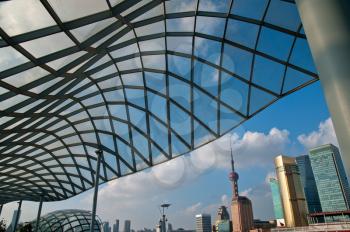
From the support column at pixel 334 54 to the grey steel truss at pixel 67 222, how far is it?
252ft

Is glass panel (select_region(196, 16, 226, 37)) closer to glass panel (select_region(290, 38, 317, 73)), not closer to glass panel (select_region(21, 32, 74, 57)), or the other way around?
glass panel (select_region(290, 38, 317, 73))

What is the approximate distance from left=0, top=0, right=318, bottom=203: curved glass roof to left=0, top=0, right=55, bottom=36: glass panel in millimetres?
37

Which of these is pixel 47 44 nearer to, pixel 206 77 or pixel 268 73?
pixel 206 77

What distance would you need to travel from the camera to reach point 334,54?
2535mm

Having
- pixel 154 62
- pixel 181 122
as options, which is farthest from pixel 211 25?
pixel 181 122

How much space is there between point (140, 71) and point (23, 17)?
11010 millimetres

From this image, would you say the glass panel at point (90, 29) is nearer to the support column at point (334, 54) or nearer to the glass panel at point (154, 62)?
the glass panel at point (154, 62)

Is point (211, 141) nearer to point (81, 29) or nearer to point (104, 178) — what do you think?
point (81, 29)

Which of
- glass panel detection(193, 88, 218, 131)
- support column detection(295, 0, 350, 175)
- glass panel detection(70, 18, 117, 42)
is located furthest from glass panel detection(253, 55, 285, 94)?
support column detection(295, 0, 350, 175)

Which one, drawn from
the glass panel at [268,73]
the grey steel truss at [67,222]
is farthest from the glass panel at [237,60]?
the grey steel truss at [67,222]

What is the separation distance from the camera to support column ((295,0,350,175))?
2455mm

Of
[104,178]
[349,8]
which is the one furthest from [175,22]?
[104,178]

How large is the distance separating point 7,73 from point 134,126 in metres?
13.6

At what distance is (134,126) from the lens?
26.3 m
